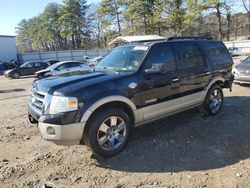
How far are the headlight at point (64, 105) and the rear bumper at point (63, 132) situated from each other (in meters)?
0.23

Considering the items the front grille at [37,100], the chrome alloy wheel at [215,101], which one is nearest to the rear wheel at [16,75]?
the front grille at [37,100]

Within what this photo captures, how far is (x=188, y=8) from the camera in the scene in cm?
4222

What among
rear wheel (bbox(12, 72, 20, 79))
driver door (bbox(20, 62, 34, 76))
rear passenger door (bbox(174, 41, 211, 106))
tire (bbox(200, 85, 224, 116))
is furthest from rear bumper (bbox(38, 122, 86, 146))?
driver door (bbox(20, 62, 34, 76))

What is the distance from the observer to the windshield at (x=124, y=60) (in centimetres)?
499

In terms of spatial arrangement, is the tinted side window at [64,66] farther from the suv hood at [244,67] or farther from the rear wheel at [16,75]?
the suv hood at [244,67]

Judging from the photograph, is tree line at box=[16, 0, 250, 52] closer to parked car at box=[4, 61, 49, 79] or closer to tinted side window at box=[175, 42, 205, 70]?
parked car at box=[4, 61, 49, 79]

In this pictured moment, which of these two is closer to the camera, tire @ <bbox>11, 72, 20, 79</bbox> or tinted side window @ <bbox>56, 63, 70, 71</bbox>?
tinted side window @ <bbox>56, 63, 70, 71</bbox>

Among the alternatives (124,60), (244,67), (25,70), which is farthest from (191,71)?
(25,70)

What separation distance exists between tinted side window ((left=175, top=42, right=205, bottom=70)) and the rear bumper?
2.50 m

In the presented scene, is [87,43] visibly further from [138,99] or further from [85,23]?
[138,99]

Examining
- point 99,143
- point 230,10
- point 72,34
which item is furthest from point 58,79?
point 72,34

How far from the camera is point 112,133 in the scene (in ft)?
14.8

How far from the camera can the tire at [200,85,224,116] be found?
6.35m

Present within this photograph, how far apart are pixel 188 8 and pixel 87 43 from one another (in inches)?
1288
